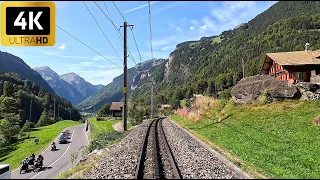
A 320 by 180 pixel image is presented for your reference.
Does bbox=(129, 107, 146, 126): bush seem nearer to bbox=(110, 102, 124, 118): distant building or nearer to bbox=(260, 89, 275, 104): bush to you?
bbox=(260, 89, 275, 104): bush

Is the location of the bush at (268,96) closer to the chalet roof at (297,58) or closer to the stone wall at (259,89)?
the stone wall at (259,89)

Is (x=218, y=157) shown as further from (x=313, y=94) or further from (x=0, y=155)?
(x=0, y=155)

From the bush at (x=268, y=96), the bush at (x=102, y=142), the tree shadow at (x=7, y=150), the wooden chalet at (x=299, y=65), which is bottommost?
the tree shadow at (x=7, y=150)

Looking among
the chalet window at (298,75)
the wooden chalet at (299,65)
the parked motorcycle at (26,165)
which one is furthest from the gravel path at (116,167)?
the chalet window at (298,75)

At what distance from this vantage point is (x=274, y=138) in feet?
72.1

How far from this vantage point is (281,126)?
25.1m

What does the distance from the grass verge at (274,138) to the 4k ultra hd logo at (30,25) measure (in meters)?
10.1

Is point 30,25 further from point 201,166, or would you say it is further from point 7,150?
point 7,150

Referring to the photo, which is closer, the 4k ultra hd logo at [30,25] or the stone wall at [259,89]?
the 4k ultra hd logo at [30,25]

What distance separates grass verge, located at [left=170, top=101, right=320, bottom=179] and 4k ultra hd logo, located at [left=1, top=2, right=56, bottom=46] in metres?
10.1

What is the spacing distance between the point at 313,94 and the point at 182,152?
789 inches

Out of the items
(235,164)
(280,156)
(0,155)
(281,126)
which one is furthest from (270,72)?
(0,155)

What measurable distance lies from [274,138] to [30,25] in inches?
713

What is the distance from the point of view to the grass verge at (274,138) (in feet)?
47.1
